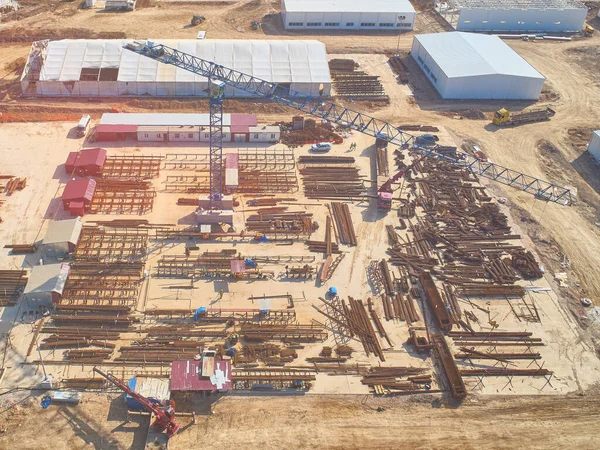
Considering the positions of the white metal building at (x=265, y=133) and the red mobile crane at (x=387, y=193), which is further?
the white metal building at (x=265, y=133)

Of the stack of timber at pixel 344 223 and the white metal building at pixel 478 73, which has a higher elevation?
the white metal building at pixel 478 73

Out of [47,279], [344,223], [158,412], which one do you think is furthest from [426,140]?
[158,412]

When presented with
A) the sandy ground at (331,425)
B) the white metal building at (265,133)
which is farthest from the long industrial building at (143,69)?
the sandy ground at (331,425)

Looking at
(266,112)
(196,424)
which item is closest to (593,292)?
(196,424)

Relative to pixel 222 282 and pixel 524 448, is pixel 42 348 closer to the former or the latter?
pixel 222 282

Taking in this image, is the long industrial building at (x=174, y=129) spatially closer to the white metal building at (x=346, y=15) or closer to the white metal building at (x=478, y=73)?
the white metal building at (x=478, y=73)

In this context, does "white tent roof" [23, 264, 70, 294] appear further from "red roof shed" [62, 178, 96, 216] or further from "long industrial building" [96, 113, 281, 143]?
"long industrial building" [96, 113, 281, 143]

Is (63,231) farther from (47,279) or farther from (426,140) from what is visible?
(426,140)
